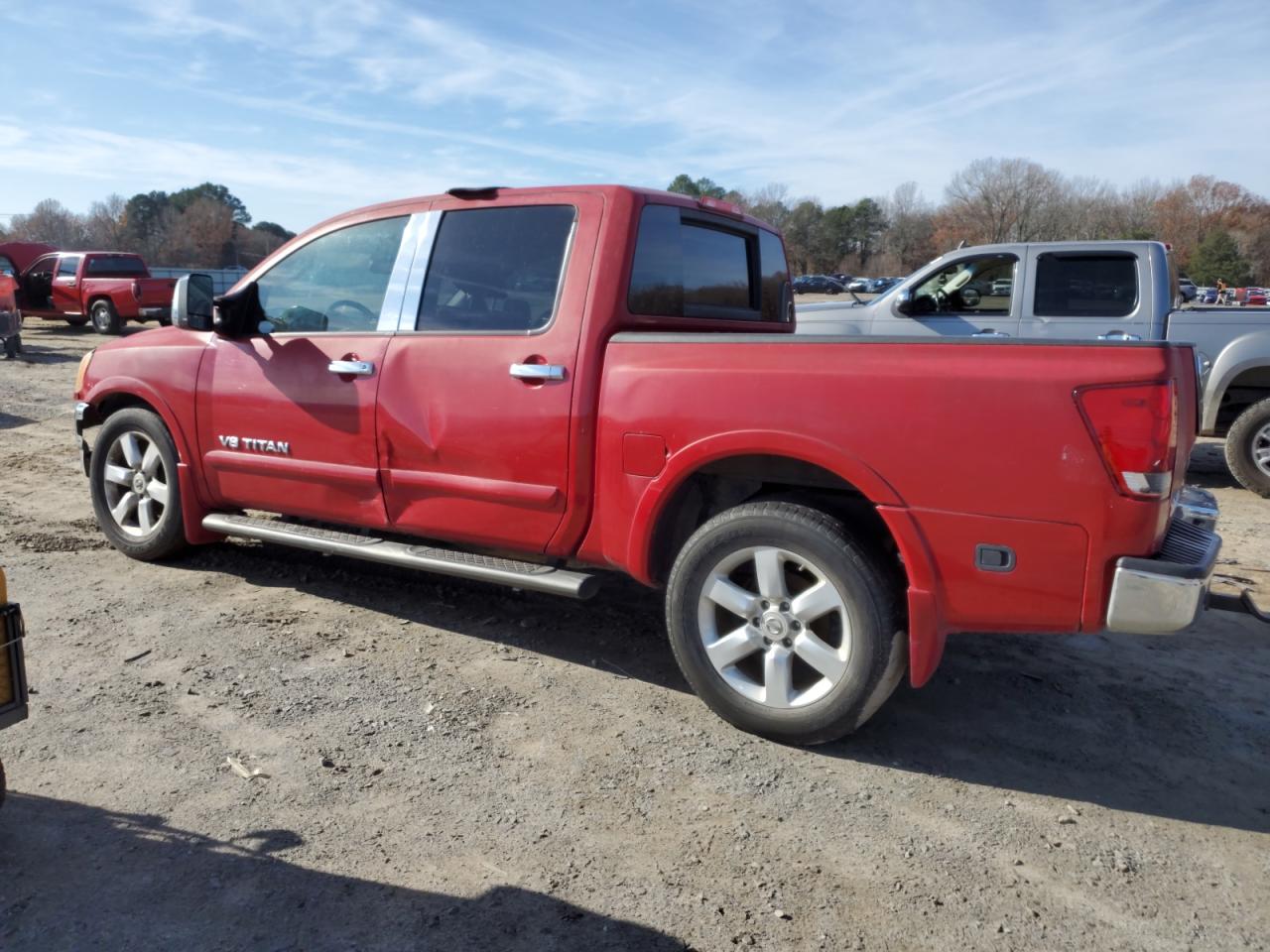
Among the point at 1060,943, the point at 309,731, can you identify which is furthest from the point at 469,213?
the point at 1060,943

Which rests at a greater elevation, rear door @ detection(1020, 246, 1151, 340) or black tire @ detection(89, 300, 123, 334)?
rear door @ detection(1020, 246, 1151, 340)

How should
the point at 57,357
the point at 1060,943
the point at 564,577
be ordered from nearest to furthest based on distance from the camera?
1. the point at 1060,943
2. the point at 564,577
3. the point at 57,357

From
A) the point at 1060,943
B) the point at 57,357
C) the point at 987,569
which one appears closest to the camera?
the point at 1060,943

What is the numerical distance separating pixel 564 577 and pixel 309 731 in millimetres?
1093

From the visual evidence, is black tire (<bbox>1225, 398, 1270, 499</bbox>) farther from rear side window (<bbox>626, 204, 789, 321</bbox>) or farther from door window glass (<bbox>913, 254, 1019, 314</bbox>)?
rear side window (<bbox>626, 204, 789, 321</bbox>)

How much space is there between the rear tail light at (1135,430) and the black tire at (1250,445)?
571 centimetres

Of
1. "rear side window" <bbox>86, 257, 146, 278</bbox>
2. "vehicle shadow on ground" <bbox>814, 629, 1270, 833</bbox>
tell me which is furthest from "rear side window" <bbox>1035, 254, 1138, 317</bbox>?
"rear side window" <bbox>86, 257, 146, 278</bbox>

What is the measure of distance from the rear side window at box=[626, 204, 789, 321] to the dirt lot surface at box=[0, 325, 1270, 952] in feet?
5.05

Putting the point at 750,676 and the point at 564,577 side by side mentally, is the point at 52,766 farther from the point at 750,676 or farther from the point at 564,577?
the point at 750,676

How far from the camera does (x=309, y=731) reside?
354 cm

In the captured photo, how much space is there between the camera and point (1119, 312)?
778cm

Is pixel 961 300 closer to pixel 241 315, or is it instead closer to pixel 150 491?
pixel 241 315

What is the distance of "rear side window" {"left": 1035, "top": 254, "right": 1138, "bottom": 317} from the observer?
25.4 ft

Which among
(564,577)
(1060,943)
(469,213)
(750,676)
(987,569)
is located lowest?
(1060,943)
